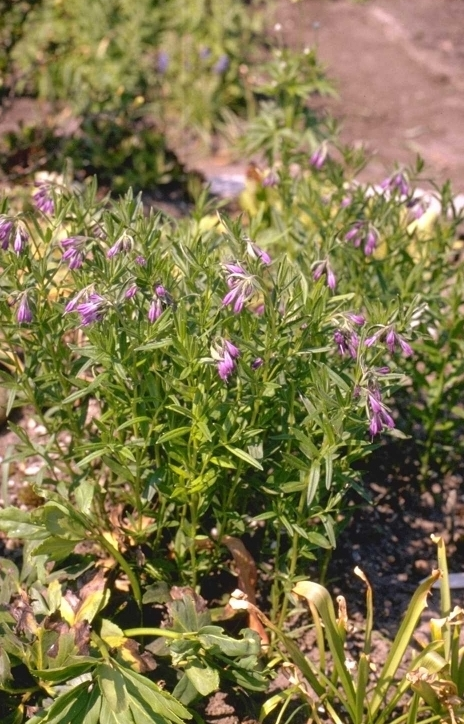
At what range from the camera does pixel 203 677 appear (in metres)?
2.44

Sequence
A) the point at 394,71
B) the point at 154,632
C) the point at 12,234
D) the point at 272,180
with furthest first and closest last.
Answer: the point at 394,71 < the point at 272,180 < the point at 154,632 < the point at 12,234

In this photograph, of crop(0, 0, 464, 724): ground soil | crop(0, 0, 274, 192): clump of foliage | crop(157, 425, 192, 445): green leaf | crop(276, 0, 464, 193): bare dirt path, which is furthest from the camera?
crop(276, 0, 464, 193): bare dirt path

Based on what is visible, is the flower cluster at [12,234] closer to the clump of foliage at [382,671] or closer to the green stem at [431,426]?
the clump of foliage at [382,671]

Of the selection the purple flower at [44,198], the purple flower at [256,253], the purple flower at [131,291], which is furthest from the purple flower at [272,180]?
the purple flower at [131,291]

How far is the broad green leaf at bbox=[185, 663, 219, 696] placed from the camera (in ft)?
7.89

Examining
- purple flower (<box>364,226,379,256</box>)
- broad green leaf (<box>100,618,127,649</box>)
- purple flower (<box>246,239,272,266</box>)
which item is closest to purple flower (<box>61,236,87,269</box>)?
purple flower (<box>246,239,272,266</box>)

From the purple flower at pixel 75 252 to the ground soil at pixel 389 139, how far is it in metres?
0.94

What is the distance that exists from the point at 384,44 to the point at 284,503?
259 inches

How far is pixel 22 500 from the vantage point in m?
3.31

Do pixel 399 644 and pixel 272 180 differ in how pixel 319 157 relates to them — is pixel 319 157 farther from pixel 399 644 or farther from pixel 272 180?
pixel 399 644

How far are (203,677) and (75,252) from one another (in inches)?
48.4

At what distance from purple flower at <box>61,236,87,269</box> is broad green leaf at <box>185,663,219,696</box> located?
3.84ft

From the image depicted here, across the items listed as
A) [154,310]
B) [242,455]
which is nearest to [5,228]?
[154,310]

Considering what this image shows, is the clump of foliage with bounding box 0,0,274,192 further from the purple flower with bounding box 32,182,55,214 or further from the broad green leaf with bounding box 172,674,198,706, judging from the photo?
the broad green leaf with bounding box 172,674,198,706
